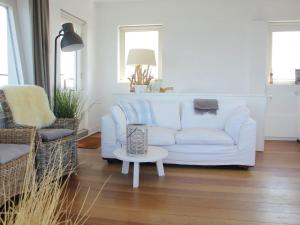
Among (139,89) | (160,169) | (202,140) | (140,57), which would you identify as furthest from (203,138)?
(140,57)

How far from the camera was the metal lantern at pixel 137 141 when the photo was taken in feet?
9.48

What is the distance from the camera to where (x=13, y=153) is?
7.39 feet

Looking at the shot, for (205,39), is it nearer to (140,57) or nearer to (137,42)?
(137,42)

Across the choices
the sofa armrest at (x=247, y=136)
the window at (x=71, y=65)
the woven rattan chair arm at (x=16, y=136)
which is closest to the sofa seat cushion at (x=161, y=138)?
the sofa armrest at (x=247, y=136)

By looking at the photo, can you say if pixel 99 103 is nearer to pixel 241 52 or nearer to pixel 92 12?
pixel 92 12

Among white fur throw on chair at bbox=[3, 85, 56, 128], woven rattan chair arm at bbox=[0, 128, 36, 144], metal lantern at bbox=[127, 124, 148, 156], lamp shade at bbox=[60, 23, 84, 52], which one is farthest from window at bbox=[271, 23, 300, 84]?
woven rattan chair arm at bbox=[0, 128, 36, 144]

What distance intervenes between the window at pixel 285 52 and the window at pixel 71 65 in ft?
11.6

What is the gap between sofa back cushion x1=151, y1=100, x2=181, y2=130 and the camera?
392 cm

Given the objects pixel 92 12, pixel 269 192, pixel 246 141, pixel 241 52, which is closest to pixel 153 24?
pixel 92 12

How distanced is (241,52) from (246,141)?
8.28ft

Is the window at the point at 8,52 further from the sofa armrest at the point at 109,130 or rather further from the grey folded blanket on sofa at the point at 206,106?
the grey folded blanket on sofa at the point at 206,106

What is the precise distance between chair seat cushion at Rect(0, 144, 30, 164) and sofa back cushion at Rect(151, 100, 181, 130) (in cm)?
188

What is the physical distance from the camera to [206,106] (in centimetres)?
389

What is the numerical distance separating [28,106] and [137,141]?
122 cm
